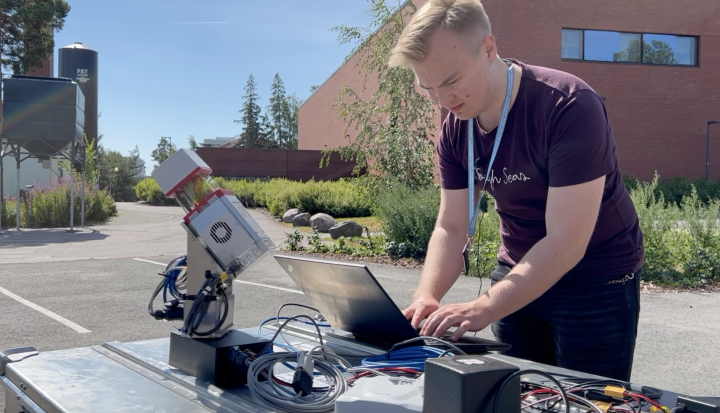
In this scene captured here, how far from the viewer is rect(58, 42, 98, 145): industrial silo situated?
35.1 meters

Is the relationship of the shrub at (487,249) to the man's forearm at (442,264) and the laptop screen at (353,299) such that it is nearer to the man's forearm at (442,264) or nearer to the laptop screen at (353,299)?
the man's forearm at (442,264)

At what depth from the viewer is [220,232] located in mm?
1550

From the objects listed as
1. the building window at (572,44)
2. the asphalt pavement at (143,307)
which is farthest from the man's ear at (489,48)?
the building window at (572,44)

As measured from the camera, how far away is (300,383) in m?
1.34

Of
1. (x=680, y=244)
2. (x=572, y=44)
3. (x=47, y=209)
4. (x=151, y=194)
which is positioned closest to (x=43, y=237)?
(x=47, y=209)

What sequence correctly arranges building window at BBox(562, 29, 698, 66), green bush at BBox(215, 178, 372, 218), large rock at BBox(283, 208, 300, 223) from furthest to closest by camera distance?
building window at BBox(562, 29, 698, 66) → large rock at BBox(283, 208, 300, 223) → green bush at BBox(215, 178, 372, 218)

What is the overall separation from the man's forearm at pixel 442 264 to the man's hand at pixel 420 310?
0.37 ft

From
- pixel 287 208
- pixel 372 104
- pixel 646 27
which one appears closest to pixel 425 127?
pixel 372 104

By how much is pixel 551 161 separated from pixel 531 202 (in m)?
0.22

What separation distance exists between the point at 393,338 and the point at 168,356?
2.04ft

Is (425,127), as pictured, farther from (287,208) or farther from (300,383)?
(300,383)

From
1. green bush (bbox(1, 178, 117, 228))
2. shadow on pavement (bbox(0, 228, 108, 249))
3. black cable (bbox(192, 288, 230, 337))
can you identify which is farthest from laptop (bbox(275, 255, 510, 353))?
green bush (bbox(1, 178, 117, 228))

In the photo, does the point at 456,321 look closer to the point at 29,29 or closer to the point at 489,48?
the point at 489,48

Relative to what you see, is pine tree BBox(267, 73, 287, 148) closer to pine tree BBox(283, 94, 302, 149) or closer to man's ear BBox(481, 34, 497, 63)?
pine tree BBox(283, 94, 302, 149)
